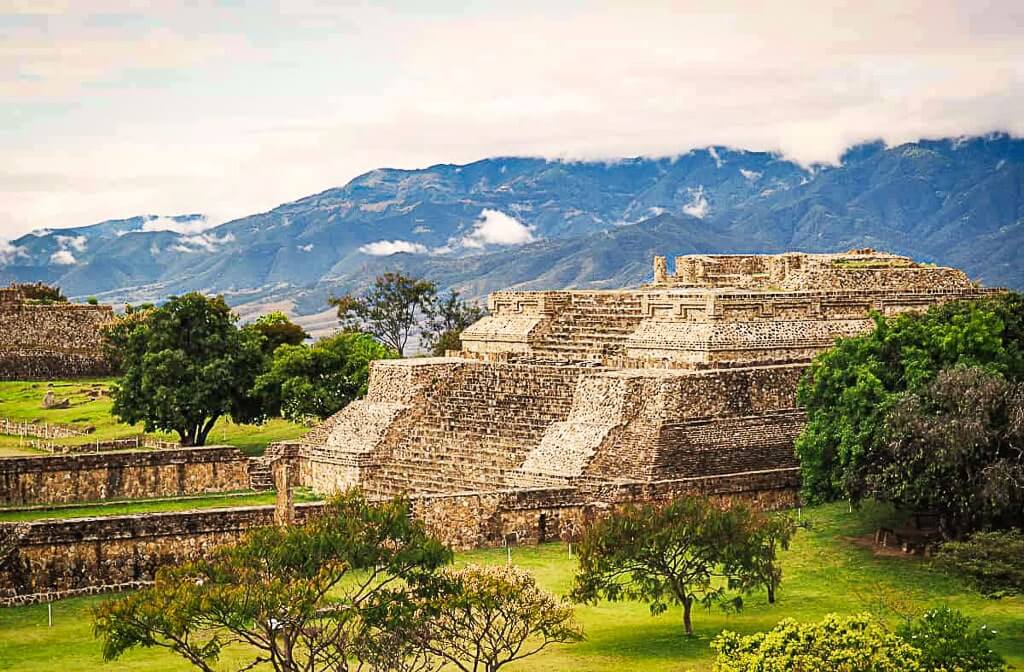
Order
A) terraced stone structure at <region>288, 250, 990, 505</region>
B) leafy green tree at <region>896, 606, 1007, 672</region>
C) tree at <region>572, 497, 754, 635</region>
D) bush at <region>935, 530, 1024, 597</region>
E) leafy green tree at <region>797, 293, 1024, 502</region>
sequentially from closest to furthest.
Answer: leafy green tree at <region>896, 606, 1007, 672</region> → bush at <region>935, 530, 1024, 597</region> → tree at <region>572, 497, 754, 635</region> → leafy green tree at <region>797, 293, 1024, 502</region> → terraced stone structure at <region>288, 250, 990, 505</region>

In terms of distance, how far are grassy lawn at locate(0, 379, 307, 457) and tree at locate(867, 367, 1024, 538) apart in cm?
1775

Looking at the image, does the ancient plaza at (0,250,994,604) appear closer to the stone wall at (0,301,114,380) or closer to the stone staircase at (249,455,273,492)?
the stone staircase at (249,455,273,492)

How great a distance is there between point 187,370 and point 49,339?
22.6m

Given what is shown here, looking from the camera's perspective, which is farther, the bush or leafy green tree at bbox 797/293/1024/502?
leafy green tree at bbox 797/293/1024/502

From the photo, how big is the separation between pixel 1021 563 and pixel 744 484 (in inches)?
329

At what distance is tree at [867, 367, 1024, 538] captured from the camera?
2155cm

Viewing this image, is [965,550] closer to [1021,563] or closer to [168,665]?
[1021,563]

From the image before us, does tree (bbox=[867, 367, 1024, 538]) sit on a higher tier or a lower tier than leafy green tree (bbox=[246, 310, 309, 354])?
lower

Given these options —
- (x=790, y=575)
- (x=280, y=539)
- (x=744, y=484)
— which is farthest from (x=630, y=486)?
(x=280, y=539)

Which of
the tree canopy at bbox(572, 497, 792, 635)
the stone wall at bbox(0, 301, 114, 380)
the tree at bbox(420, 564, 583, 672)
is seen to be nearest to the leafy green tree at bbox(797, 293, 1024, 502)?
the tree canopy at bbox(572, 497, 792, 635)

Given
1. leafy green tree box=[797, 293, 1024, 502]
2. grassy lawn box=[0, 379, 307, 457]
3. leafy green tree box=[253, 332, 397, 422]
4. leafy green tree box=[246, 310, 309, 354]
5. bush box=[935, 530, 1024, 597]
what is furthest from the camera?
leafy green tree box=[246, 310, 309, 354]

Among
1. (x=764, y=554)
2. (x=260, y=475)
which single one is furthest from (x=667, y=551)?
(x=260, y=475)

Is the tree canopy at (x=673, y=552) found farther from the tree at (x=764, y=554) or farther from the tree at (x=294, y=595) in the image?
the tree at (x=294, y=595)

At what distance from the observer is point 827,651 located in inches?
595
